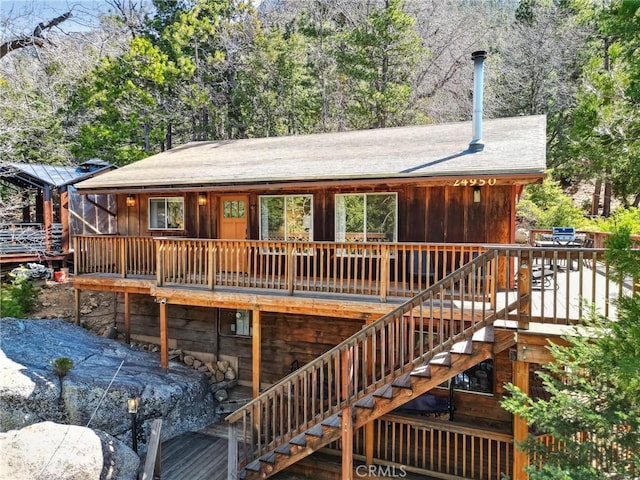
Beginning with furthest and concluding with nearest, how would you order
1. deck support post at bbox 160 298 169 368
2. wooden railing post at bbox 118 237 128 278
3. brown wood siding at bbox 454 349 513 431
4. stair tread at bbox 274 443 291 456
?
wooden railing post at bbox 118 237 128 278
deck support post at bbox 160 298 169 368
brown wood siding at bbox 454 349 513 431
stair tread at bbox 274 443 291 456

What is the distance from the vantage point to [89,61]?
12188mm

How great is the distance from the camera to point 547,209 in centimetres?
2066

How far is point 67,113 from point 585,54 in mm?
28261

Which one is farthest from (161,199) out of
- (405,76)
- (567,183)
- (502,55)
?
(567,183)

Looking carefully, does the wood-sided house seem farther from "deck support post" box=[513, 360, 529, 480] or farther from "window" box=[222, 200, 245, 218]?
"deck support post" box=[513, 360, 529, 480]

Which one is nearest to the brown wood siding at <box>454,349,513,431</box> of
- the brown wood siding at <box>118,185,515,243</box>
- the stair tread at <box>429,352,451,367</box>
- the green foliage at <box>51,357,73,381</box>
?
the stair tread at <box>429,352,451,367</box>

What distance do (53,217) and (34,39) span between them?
9.27 metres

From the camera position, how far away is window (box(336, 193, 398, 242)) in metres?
8.96

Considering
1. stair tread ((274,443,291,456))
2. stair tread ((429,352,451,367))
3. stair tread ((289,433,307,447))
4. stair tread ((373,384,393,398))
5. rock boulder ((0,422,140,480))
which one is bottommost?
stair tread ((274,443,291,456))

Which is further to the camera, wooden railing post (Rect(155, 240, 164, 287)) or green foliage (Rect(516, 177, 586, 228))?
green foliage (Rect(516, 177, 586, 228))

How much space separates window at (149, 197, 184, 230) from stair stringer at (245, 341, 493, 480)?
684 centimetres

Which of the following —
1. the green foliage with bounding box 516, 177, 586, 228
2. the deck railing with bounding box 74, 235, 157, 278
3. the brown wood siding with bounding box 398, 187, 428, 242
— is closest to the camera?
the brown wood siding with bounding box 398, 187, 428, 242

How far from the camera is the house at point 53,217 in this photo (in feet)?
51.2

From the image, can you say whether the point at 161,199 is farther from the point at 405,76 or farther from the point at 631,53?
the point at 405,76
